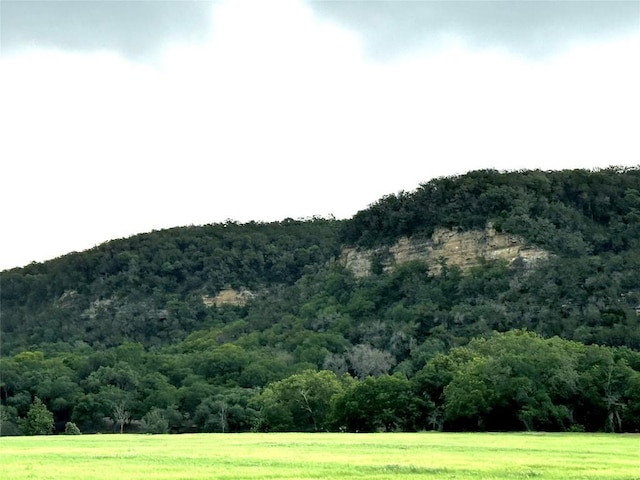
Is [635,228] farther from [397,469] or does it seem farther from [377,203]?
[397,469]

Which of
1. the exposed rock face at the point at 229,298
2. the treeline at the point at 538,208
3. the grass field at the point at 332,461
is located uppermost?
the treeline at the point at 538,208

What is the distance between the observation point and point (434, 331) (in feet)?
328

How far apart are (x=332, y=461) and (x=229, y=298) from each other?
12212cm

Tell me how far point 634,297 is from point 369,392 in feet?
124

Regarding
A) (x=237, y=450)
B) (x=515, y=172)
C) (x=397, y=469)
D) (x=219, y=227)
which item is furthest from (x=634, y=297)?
(x=219, y=227)

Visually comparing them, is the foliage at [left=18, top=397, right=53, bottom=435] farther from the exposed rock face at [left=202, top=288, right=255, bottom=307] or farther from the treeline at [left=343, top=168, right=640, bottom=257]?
the exposed rock face at [left=202, top=288, right=255, bottom=307]

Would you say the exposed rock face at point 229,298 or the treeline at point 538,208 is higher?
the treeline at point 538,208

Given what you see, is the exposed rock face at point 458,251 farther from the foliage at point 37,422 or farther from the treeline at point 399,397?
the foliage at point 37,422

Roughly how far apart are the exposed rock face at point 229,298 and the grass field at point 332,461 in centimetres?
11078

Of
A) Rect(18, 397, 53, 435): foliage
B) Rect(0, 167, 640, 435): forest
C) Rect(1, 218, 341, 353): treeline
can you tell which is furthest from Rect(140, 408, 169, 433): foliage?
Rect(1, 218, 341, 353): treeline

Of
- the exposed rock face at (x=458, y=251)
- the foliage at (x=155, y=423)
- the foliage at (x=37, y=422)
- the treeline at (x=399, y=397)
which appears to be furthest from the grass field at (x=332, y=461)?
the exposed rock face at (x=458, y=251)

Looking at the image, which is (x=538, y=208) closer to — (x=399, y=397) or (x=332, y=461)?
(x=399, y=397)

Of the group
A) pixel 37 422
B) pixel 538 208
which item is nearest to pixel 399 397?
pixel 37 422

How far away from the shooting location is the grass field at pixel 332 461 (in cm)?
2395
